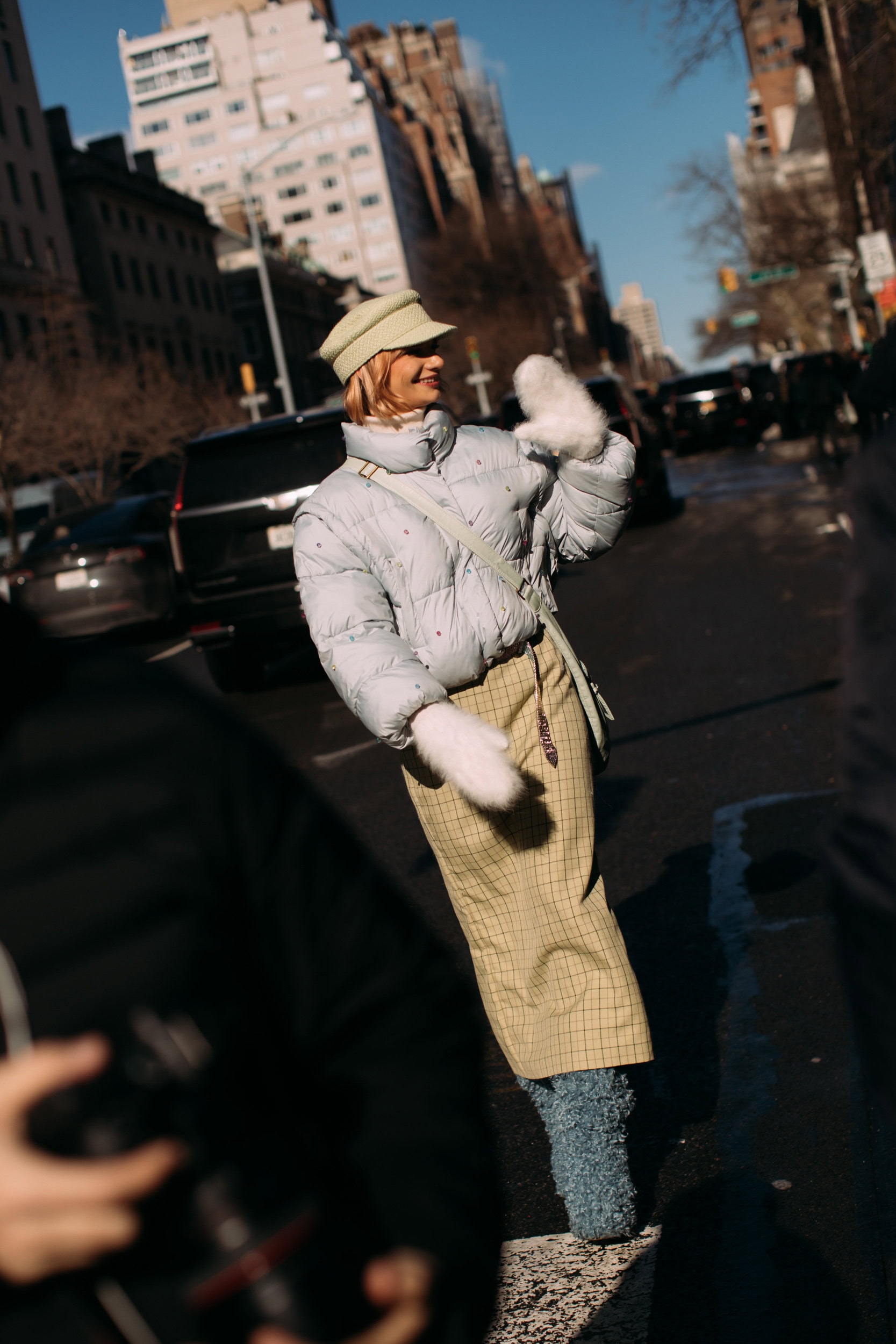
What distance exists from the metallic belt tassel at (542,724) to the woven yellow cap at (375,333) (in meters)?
0.69

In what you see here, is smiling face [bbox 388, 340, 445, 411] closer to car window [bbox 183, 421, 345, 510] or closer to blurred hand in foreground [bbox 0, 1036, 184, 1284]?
blurred hand in foreground [bbox 0, 1036, 184, 1284]

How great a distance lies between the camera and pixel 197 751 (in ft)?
4.11

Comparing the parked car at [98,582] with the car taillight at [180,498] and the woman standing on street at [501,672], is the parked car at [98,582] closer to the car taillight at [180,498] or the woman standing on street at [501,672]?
the car taillight at [180,498]

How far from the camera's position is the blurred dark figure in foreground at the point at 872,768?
1.18m

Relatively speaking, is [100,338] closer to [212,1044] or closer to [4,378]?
[4,378]

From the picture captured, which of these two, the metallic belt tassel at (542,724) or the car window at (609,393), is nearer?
the metallic belt tassel at (542,724)

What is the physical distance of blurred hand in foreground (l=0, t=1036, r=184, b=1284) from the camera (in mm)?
1050

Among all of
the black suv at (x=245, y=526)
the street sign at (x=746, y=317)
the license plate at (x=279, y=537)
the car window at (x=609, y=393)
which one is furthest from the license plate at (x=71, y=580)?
the street sign at (x=746, y=317)

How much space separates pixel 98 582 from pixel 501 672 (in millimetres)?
13235

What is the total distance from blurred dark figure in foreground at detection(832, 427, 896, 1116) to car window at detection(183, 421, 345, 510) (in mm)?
8675

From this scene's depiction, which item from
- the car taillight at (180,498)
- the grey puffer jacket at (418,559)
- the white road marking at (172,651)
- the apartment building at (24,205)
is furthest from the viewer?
the apartment building at (24,205)

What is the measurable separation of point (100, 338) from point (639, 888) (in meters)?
48.7

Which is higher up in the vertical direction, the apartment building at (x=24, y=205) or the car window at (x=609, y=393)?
the apartment building at (x=24, y=205)

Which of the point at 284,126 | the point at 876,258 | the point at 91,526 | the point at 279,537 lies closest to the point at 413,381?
the point at 279,537
